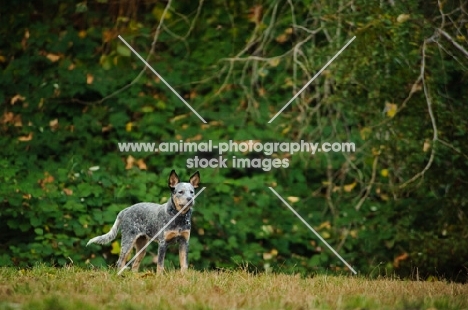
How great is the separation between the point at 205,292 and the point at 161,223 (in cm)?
120

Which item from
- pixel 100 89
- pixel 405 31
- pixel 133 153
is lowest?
pixel 133 153

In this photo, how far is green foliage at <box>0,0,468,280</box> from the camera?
841 cm

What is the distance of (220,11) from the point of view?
8.55 m

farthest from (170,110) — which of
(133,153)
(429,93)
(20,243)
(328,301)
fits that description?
(328,301)

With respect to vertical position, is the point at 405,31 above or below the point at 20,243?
above

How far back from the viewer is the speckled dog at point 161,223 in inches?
293

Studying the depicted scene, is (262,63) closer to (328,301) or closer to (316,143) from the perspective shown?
(316,143)

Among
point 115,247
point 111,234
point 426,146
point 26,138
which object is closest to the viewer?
point 111,234

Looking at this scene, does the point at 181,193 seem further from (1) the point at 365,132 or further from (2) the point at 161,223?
(1) the point at 365,132

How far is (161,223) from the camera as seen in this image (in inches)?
296

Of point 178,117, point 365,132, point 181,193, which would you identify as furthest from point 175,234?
point 365,132

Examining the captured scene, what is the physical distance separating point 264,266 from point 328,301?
6.80ft

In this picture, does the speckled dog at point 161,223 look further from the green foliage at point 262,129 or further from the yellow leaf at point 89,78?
the yellow leaf at point 89,78

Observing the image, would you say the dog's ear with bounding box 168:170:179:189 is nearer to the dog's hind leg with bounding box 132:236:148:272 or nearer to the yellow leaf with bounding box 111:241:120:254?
the dog's hind leg with bounding box 132:236:148:272
